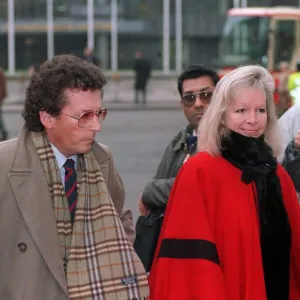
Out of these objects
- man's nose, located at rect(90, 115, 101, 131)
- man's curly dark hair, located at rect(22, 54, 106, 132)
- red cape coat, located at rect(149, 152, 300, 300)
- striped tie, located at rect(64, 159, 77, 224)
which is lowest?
red cape coat, located at rect(149, 152, 300, 300)

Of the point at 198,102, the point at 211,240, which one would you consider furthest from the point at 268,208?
the point at 198,102

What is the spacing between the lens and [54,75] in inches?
139

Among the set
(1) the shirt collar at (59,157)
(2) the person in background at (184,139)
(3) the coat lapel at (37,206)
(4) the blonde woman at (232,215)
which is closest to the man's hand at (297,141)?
(2) the person in background at (184,139)

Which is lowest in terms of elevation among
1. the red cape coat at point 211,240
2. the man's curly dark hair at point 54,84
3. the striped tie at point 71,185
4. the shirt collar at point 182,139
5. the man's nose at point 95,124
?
the red cape coat at point 211,240

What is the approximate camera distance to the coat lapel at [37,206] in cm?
338

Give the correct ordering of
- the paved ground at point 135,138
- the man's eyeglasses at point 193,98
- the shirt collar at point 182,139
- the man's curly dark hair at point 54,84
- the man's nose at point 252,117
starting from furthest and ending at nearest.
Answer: the paved ground at point 135,138
the man's eyeglasses at point 193,98
the shirt collar at point 182,139
the man's nose at point 252,117
the man's curly dark hair at point 54,84

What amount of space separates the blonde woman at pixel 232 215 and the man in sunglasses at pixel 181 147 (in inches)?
25.1

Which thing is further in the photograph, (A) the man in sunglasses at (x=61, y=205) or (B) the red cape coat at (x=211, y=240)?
(B) the red cape coat at (x=211, y=240)

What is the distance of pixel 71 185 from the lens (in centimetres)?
357

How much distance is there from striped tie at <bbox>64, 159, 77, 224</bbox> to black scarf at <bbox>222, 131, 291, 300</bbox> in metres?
0.64

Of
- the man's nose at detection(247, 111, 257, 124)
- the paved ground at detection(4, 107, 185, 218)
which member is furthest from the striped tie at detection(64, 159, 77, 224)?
the paved ground at detection(4, 107, 185, 218)

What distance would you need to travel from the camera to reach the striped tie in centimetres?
353

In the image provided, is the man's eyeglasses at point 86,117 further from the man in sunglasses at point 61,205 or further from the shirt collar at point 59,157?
the shirt collar at point 59,157

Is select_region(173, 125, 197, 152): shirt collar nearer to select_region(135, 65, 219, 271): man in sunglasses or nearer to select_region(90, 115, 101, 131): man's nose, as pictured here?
select_region(135, 65, 219, 271): man in sunglasses
